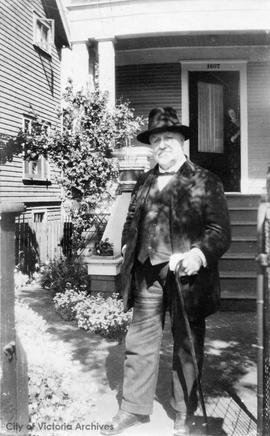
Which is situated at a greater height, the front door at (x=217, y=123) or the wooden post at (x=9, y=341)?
the front door at (x=217, y=123)

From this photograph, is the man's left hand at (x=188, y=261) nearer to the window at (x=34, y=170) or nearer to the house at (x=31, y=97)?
the house at (x=31, y=97)

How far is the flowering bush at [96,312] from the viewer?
5035 mm

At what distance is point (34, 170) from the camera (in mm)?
11750

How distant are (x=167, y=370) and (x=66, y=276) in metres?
3.59

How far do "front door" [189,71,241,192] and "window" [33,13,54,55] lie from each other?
4.23 m

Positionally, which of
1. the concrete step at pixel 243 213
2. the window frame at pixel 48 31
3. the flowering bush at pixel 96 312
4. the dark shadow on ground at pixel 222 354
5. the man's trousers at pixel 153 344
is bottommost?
the dark shadow on ground at pixel 222 354

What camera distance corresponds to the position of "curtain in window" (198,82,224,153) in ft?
33.4

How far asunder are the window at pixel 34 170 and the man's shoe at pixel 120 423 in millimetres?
8379

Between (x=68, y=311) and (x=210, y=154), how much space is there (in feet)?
19.0

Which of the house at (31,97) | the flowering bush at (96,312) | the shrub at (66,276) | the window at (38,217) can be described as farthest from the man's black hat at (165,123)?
the window at (38,217)

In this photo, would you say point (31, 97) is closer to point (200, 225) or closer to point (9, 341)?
point (200, 225)

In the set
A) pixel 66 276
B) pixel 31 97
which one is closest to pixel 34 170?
pixel 31 97

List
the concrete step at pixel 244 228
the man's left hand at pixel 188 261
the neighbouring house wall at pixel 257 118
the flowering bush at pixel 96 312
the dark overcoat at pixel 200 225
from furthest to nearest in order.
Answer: the neighbouring house wall at pixel 257 118, the concrete step at pixel 244 228, the flowering bush at pixel 96 312, the dark overcoat at pixel 200 225, the man's left hand at pixel 188 261

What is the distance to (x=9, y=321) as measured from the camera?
2.19 m
